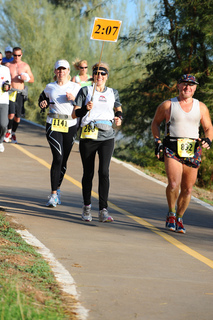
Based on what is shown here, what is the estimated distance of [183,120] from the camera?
27.9ft

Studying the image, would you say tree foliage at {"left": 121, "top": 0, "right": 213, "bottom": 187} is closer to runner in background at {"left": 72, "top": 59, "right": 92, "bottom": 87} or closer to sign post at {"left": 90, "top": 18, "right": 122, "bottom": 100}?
runner in background at {"left": 72, "top": 59, "right": 92, "bottom": 87}

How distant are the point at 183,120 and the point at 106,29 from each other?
168 centimetres

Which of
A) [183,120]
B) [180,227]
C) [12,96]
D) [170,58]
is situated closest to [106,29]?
[183,120]

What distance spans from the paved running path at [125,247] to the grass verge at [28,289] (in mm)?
218

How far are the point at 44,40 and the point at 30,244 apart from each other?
30.6 meters

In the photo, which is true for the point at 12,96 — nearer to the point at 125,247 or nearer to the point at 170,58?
the point at 170,58

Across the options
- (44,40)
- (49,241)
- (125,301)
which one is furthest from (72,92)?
(44,40)

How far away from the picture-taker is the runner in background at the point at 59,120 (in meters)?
9.52

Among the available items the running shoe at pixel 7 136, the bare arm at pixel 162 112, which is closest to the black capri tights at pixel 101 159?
the bare arm at pixel 162 112

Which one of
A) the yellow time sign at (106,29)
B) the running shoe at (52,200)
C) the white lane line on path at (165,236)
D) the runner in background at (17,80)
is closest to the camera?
the white lane line on path at (165,236)

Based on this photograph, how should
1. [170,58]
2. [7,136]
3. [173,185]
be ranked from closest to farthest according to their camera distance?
[173,185], [7,136], [170,58]

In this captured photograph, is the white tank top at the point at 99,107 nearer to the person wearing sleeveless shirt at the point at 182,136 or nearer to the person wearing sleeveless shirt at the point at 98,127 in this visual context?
the person wearing sleeveless shirt at the point at 98,127

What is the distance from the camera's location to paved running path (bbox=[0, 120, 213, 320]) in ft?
16.9

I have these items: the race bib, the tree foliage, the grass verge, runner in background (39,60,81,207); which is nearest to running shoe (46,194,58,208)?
runner in background (39,60,81,207)
